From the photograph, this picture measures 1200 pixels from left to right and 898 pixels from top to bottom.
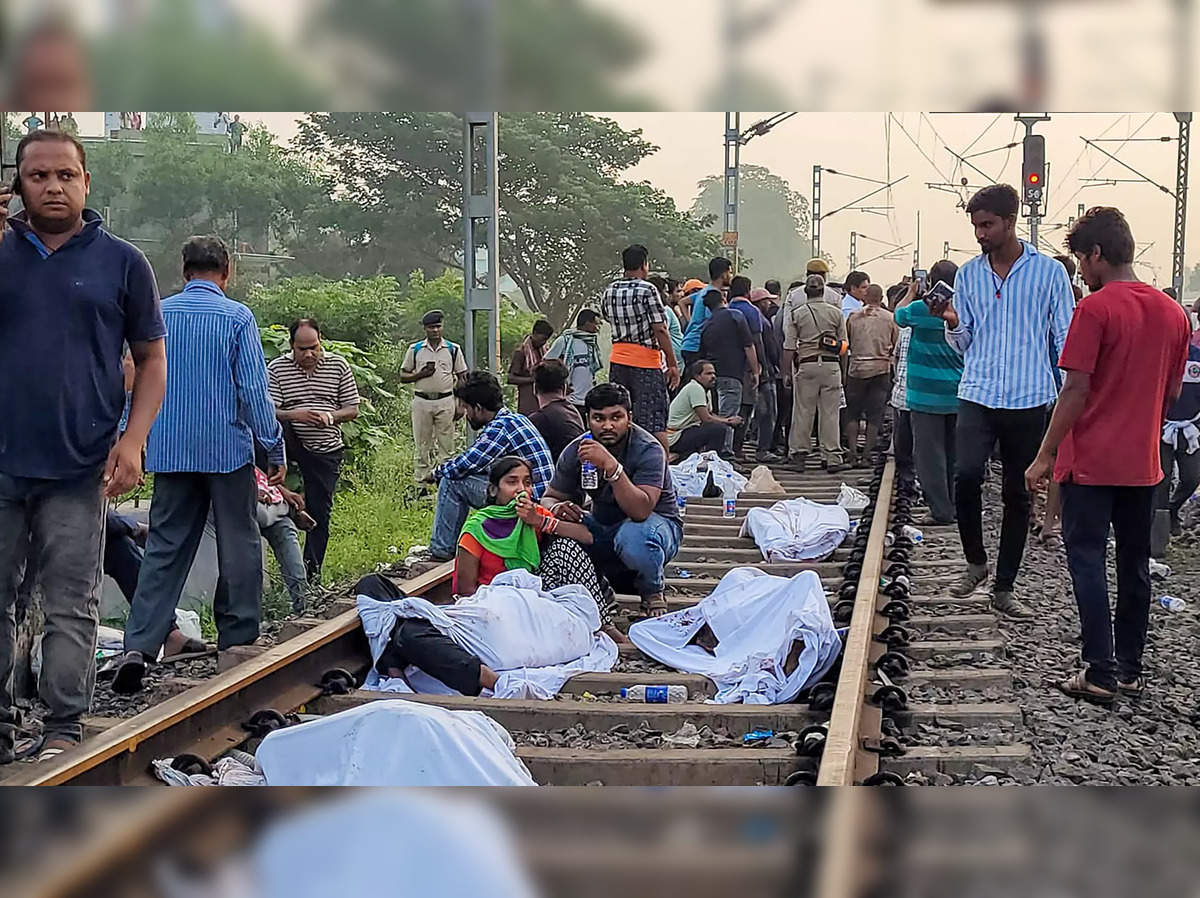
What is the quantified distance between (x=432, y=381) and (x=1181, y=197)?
247 inches

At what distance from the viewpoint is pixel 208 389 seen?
518 centimetres

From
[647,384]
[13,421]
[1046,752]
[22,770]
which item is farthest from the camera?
[647,384]

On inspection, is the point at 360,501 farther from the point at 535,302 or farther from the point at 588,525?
the point at 535,302

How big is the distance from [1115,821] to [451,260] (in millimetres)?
28447

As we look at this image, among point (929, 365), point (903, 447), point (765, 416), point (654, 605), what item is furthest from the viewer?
point (765, 416)

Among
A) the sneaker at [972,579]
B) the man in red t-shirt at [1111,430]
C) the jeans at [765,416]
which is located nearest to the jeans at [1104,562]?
the man in red t-shirt at [1111,430]

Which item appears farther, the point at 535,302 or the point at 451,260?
the point at 451,260

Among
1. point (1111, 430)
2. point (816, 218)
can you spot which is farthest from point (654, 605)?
point (816, 218)

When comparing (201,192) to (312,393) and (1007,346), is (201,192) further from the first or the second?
(1007,346)

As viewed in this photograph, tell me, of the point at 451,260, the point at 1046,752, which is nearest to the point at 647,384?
the point at 1046,752

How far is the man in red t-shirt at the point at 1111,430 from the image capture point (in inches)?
181

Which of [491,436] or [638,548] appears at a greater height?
[491,436]

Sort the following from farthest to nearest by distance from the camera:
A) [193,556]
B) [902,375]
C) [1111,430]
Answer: [902,375], [193,556], [1111,430]
